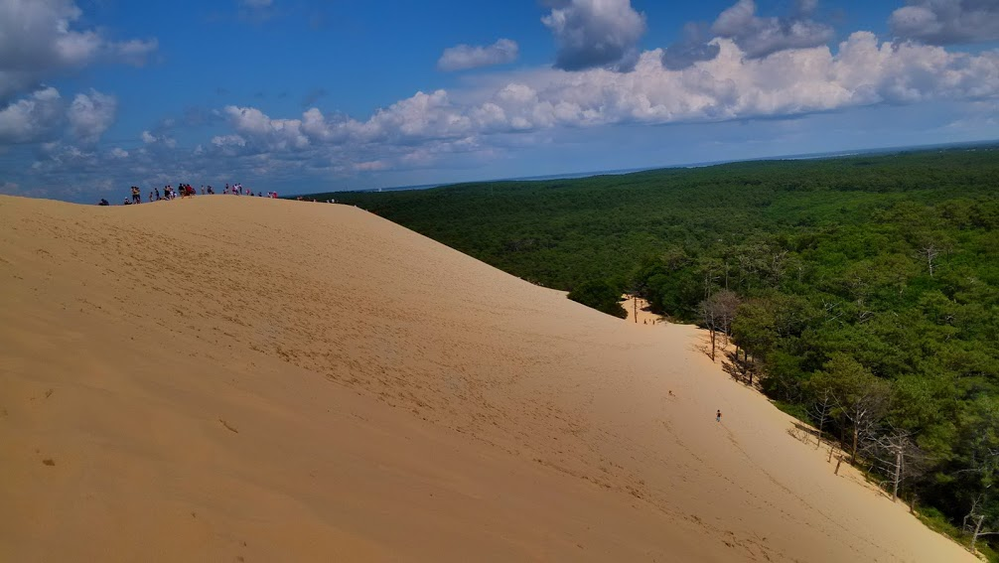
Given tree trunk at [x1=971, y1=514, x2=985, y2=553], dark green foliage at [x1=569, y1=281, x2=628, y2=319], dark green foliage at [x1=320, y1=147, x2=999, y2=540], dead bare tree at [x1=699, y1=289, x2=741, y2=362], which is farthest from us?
dark green foliage at [x1=569, y1=281, x2=628, y2=319]

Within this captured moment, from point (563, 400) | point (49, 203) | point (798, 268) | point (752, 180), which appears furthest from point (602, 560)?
point (752, 180)

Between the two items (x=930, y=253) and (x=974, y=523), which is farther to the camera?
(x=930, y=253)

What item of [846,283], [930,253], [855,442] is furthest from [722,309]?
[930,253]

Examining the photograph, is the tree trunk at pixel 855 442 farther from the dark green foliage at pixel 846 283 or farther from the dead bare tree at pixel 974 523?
the dead bare tree at pixel 974 523

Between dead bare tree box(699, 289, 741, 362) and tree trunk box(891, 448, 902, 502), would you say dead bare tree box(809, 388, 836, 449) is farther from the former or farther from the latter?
Answer: dead bare tree box(699, 289, 741, 362)

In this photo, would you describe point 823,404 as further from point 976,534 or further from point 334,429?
point 334,429

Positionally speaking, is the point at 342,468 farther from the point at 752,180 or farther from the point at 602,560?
the point at 752,180

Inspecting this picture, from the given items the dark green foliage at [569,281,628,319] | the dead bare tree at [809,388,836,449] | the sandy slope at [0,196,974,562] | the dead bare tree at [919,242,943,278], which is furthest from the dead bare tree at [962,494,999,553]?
the dark green foliage at [569,281,628,319]
